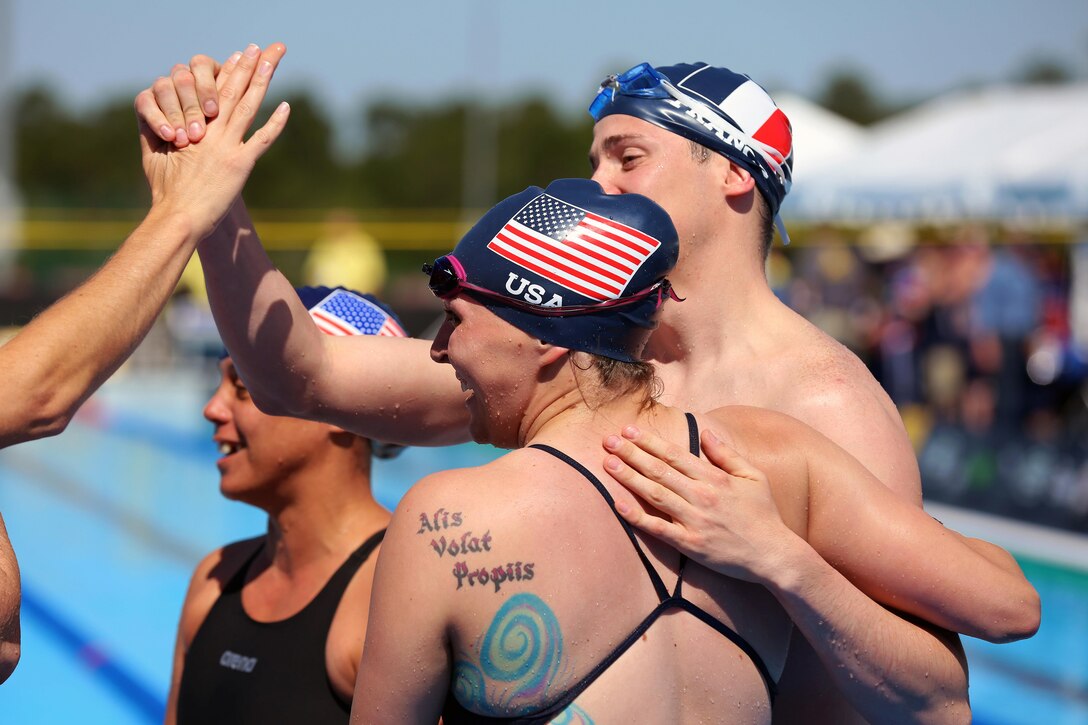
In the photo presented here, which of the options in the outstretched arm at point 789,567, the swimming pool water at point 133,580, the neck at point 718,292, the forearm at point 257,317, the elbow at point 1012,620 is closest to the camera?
the outstretched arm at point 789,567

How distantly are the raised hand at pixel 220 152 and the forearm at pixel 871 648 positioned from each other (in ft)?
3.91

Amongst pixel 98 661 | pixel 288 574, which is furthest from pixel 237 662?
pixel 98 661

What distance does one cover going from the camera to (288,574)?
10.1ft

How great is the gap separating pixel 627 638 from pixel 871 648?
1.49 ft

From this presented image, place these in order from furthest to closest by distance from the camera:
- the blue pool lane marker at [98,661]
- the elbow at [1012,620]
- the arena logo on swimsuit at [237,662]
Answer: the blue pool lane marker at [98,661], the arena logo on swimsuit at [237,662], the elbow at [1012,620]

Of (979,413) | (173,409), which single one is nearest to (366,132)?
(173,409)

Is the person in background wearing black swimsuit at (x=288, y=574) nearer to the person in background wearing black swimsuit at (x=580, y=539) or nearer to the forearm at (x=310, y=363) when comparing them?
the forearm at (x=310, y=363)

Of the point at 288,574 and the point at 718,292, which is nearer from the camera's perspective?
the point at 718,292

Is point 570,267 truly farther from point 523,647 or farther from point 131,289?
point 131,289

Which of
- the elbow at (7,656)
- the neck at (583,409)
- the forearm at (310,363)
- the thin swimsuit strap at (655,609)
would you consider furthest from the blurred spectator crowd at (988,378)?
the elbow at (7,656)

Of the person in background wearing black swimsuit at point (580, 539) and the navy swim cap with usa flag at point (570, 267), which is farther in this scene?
the navy swim cap with usa flag at point (570, 267)

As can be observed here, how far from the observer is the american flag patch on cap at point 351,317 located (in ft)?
10.0

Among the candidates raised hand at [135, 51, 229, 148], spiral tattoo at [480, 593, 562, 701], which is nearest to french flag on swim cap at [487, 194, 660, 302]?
spiral tattoo at [480, 593, 562, 701]

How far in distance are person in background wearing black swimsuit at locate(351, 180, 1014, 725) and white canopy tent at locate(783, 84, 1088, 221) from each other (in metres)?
11.4
